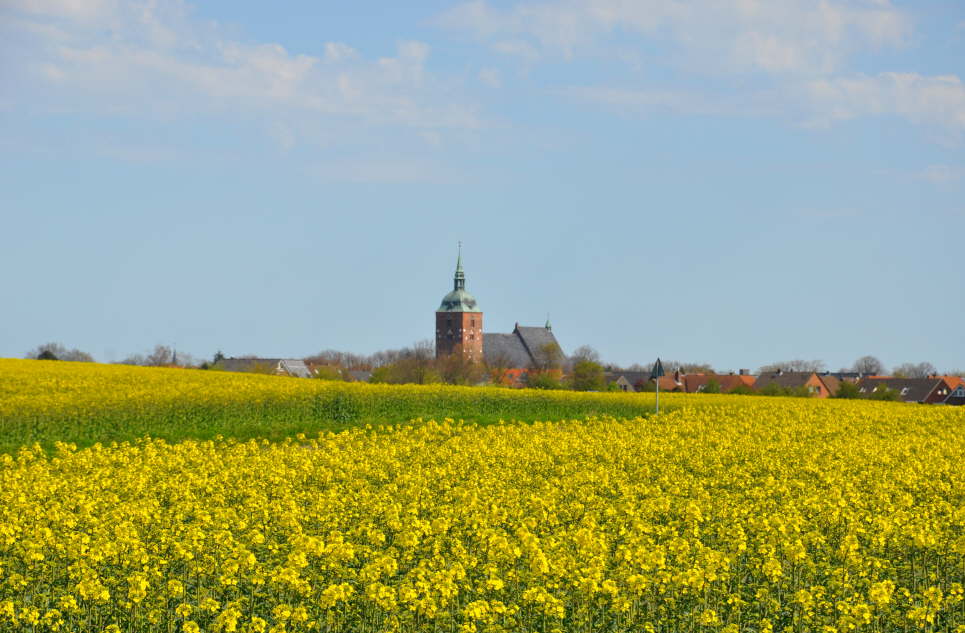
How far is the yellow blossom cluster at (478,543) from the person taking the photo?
1103 cm

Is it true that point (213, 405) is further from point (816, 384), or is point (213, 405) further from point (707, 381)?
point (816, 384)

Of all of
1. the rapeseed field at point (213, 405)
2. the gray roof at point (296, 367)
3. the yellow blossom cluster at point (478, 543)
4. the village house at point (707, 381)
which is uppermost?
the gray roof at point (296, 367)

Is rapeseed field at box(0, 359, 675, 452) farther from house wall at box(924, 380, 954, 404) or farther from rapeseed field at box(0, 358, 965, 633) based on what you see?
house wall at box(924, 380, 954, 404)

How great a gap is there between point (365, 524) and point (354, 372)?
168 metres

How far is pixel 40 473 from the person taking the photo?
20078 mm

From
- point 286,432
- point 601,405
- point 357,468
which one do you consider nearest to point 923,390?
point 601,405

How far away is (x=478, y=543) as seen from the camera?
13.7 meters

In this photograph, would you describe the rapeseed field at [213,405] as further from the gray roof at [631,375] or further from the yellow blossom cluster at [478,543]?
the gray roof at [631,375]

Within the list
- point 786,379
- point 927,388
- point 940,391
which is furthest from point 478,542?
point 786,379

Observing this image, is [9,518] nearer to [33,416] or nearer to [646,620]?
[646,620]

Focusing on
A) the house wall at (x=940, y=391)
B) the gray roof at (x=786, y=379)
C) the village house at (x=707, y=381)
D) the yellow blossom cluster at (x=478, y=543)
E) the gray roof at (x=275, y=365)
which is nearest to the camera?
the yellow blossom cluster at (x=478, y=543)

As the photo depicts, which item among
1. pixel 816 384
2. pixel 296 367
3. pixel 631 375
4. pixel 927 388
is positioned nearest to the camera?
pixel 927 388

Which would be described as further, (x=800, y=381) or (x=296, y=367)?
(x=296, y=367)

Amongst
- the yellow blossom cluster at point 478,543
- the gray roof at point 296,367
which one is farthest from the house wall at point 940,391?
the yellow blossom cluster at point 478,543
